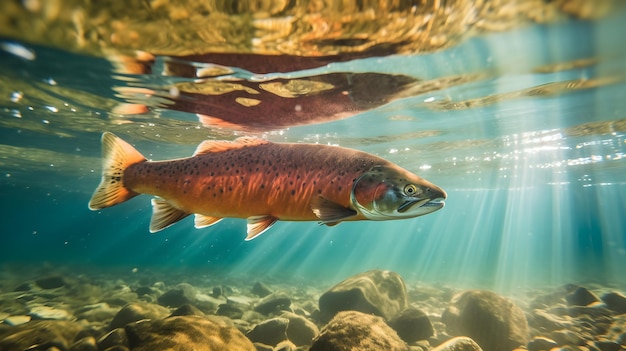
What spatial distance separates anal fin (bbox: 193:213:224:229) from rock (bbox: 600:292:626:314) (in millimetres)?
13647

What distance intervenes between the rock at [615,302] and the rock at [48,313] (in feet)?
60.5

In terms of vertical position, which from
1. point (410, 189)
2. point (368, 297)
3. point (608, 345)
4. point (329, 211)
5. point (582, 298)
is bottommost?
point (368, 297)

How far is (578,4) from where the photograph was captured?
5832 mm

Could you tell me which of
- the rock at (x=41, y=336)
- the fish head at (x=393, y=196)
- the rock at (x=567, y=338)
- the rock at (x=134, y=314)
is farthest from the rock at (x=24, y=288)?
the rock at (x=567, y=338)

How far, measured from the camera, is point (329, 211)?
11.1 ft

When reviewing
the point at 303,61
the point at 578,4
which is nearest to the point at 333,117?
the point at 303,61

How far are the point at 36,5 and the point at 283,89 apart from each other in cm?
579

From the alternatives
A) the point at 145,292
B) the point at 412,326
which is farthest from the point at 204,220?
the point at 145,292

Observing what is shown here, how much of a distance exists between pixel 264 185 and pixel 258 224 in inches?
19.4

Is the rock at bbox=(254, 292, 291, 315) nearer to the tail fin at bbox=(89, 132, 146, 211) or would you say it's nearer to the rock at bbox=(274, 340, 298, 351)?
the rock at bbox=(274, 340, 298, 351)

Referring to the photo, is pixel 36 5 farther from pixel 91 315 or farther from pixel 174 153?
pixel 174 153

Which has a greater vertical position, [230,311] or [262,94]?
[262,94]

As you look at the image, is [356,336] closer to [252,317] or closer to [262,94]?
[252,317]

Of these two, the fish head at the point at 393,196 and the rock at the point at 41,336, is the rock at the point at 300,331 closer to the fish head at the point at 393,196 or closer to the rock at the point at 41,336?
the rock at the point at 41,336
